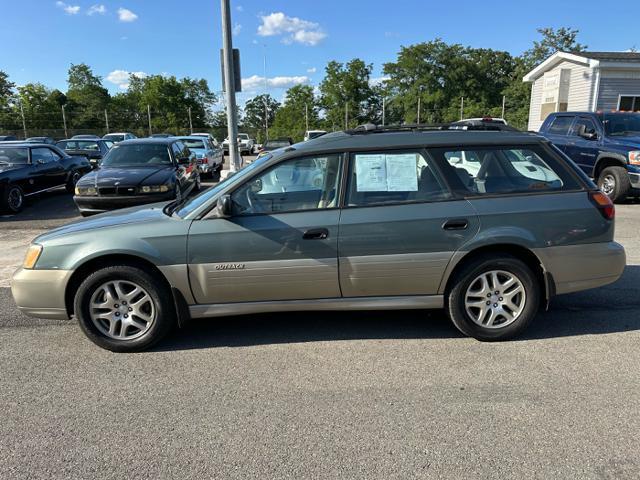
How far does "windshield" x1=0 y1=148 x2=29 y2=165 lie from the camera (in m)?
11.5

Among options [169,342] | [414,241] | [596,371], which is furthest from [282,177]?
[596,371]

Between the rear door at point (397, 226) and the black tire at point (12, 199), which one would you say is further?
the black tire at point (12, 199)

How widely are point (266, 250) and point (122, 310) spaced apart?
1.30 meters

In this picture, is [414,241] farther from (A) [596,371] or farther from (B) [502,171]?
(A) [596,371]

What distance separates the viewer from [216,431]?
9.05 feet

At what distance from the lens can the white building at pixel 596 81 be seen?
18406 millimetres

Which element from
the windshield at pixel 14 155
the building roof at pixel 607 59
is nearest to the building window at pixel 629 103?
the building roof at pixel 607 59

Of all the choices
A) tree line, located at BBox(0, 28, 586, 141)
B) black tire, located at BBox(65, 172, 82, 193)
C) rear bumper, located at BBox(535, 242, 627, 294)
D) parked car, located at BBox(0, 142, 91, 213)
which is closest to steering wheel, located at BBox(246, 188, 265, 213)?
rear bumper, located at BBox(535, 242, 627, 294)

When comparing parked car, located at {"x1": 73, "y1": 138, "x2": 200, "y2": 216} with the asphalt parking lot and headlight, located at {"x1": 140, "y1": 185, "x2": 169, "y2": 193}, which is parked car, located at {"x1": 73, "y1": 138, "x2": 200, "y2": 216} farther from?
the asphalt parking lot

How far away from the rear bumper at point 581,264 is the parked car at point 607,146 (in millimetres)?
7348

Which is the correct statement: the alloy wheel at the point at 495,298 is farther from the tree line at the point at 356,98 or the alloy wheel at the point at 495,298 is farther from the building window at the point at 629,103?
the tree line at the point at 356,98

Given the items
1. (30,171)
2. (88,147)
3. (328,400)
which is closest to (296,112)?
(88,147)

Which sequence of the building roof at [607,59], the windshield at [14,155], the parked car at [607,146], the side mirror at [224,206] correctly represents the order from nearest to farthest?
the side mirror at [224,206] < the parked car at [607,146] < the windshield at [14,155] < the building roof at [607,59]

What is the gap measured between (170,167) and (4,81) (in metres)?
68.0
